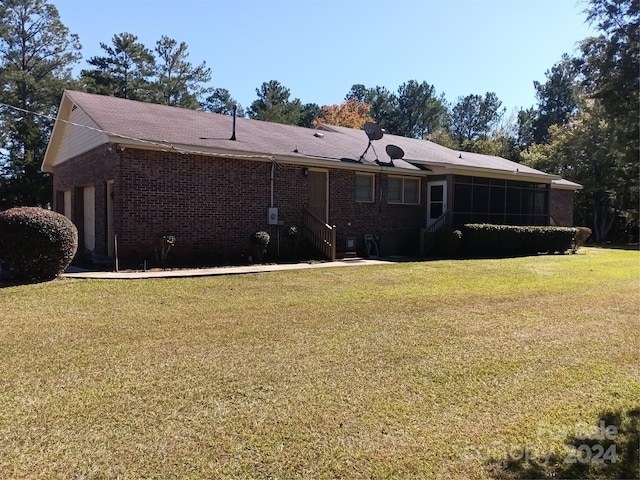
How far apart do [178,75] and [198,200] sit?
109 feet

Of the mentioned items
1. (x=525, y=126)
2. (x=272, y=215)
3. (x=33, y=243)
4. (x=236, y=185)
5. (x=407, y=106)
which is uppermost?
(x=407, y=106)

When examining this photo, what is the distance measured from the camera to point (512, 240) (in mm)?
17609

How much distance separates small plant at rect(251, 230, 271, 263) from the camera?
12.8m

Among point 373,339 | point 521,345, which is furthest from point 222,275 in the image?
point 521,345

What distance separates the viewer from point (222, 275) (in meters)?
10.6

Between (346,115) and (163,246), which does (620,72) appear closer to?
(163,246)

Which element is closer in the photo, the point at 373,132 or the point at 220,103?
the point at 373,132

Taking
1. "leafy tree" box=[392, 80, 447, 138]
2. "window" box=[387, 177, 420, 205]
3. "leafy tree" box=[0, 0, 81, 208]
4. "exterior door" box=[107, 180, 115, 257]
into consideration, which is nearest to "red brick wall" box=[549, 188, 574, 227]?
"window" box=[387, 177, 420, 205]

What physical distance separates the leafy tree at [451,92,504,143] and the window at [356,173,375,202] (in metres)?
51.7

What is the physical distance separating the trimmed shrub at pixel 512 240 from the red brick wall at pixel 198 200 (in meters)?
3.95

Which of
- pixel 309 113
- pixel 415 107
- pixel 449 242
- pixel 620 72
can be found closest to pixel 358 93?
pixel 415 107

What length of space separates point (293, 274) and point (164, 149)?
4.52 meters

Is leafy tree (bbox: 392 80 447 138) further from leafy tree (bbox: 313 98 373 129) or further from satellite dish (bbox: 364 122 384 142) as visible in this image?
satellite dish (bbox: 364 122 384 142)

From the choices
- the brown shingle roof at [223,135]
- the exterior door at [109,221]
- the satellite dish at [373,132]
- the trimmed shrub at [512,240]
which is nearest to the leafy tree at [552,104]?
the trimmed shrub at [512,240]
